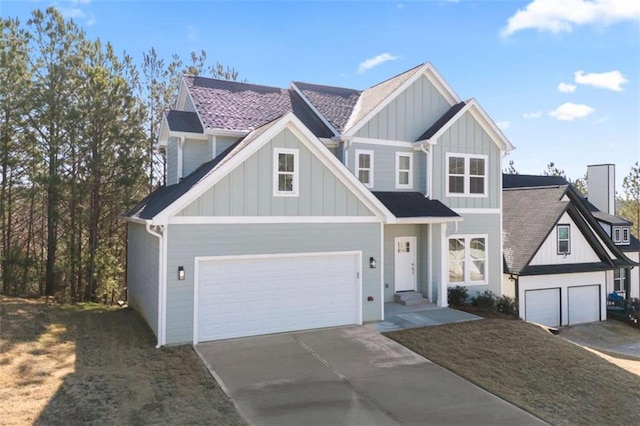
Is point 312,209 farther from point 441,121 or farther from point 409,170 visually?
point 441,121

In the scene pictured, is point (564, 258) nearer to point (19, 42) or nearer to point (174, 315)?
point (174, 315)

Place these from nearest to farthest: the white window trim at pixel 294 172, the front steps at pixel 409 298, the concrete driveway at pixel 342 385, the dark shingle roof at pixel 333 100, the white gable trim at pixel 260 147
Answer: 1. the concrete driveway at pixel 342 385
2. the white gable trim at pixel 260 147
3. the white window trim at pixel 294 172
4. the front steps at pixel 409 298
5. the dark shingle roof at pixel 333 100

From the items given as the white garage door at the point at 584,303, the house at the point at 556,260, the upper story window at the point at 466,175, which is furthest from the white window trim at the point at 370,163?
the white garage door at the point at 584,303

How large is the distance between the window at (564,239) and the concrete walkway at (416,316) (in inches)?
323

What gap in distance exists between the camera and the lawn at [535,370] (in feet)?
24.3

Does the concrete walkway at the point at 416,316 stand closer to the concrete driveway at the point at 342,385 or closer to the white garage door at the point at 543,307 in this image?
the concrete driveway at the point at 342,385

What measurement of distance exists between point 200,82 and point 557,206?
16.0 metres

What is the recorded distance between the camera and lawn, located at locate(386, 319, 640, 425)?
741cm

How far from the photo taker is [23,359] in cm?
909

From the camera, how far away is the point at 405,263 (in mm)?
15461

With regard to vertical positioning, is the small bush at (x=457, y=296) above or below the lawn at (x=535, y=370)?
above

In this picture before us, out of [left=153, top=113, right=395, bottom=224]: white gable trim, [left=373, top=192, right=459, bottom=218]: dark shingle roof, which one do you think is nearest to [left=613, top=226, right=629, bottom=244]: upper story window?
[left=373, top=192, right=459, bottom=218]: dark shingle roof

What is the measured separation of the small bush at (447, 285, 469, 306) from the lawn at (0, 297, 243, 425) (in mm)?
9256

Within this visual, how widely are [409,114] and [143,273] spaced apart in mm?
10462
